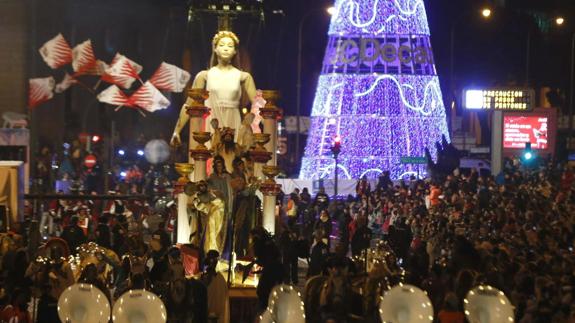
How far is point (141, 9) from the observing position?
68.7 metres

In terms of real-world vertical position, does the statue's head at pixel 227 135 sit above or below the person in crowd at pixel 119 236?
above

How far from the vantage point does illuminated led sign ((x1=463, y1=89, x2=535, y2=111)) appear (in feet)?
184

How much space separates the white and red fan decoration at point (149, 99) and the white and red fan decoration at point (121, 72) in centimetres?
52

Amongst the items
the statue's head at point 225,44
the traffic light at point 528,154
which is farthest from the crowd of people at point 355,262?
the traffic light at point 528,154

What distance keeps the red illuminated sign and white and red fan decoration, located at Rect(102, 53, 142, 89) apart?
1887 cm

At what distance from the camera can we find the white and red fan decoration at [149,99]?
43094 mm

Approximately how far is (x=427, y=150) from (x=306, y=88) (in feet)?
89.1

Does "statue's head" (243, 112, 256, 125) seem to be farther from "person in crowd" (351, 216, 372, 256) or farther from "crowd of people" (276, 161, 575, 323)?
"person in crowd" (351, 216, 372, 256)

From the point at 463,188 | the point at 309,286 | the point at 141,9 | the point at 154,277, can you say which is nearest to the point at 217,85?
the point at 154,277

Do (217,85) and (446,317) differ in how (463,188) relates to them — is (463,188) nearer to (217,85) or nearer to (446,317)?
(217,85)

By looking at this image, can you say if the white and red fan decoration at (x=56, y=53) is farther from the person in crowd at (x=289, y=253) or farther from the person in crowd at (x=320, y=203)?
the person in crowd at (x=289, y=253)

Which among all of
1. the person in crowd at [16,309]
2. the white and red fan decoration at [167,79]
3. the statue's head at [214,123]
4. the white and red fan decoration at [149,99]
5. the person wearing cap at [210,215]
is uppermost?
the white and red fan decoration at [167,79]

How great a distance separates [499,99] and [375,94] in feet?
→ 29.2

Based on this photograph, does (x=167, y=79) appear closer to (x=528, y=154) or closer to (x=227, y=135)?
(x=528, y=154)
